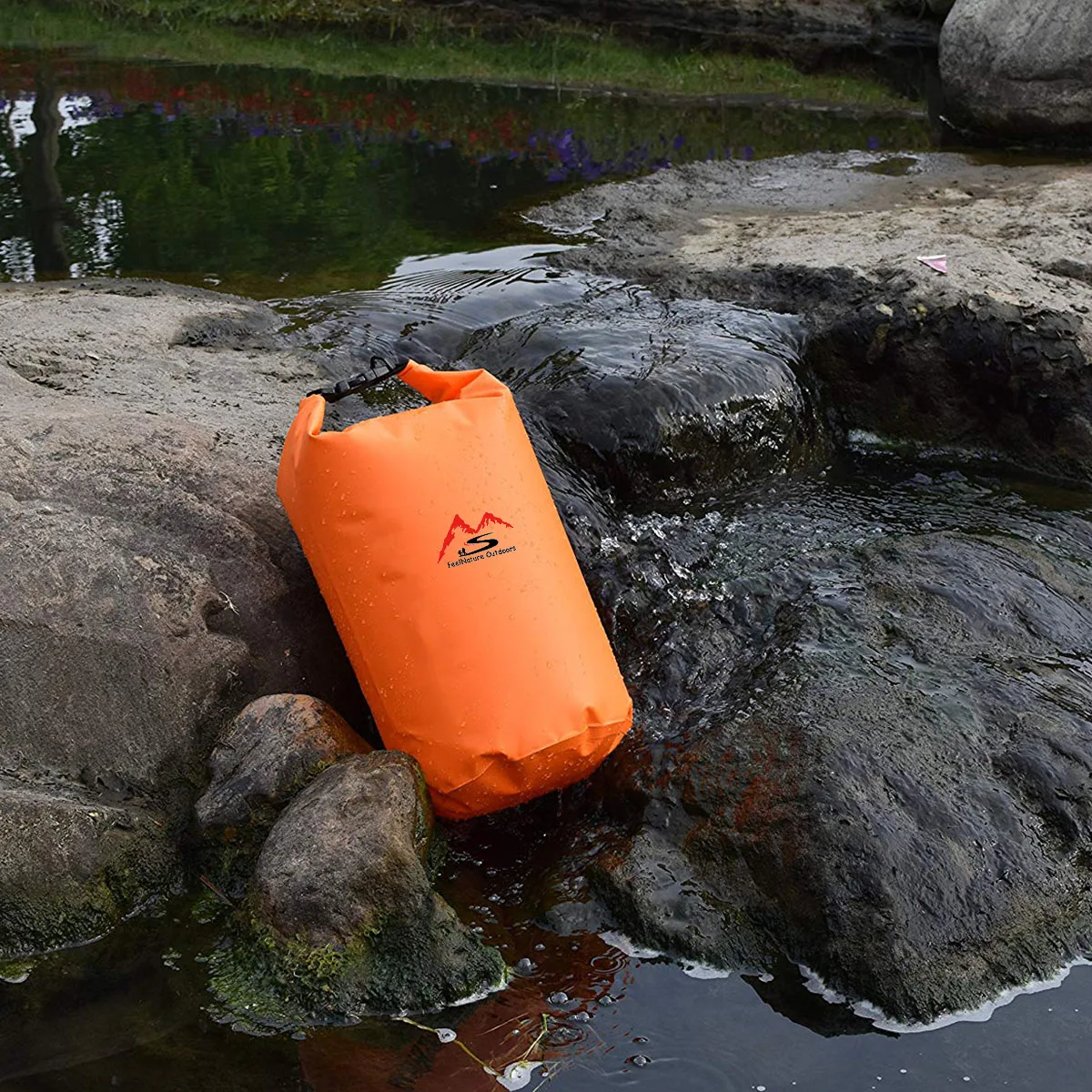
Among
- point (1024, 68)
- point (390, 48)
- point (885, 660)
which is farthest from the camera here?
point (390, 48)

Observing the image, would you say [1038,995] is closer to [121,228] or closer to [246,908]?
[246,908]

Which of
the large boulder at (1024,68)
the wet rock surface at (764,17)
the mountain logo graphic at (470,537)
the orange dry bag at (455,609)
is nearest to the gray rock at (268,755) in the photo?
the orange dry bag at (455,609)

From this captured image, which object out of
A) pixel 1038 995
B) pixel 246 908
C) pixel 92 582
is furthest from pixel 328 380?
pixel 1038 995

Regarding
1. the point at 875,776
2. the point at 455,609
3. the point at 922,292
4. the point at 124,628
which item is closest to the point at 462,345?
the point at 922,292

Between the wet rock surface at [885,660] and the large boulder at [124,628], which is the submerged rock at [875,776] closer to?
the wet rock surface at [885,660]

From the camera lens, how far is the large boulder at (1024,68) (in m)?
11.0

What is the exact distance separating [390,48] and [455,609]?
1404 centimetres

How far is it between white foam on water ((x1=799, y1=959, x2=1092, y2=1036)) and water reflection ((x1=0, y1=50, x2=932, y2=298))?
4.85 metres

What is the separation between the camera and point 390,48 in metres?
15.9

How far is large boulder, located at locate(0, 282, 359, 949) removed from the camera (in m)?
3.39

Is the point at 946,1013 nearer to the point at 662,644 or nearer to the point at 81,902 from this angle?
the point at 662,644

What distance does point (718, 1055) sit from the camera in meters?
2.99

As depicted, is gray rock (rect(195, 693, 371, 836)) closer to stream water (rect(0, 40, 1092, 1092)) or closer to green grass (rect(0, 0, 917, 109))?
stream water (rect(0, 40, 1092, 1092))

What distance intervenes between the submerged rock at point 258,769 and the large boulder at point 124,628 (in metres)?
0.15
